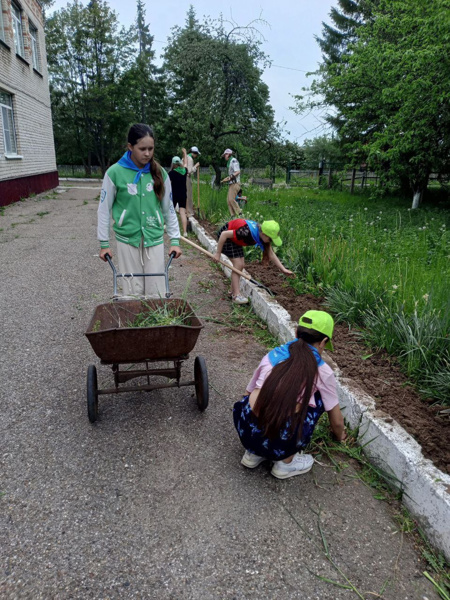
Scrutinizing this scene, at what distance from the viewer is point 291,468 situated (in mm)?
2697

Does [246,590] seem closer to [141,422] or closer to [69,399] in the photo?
[141,422]

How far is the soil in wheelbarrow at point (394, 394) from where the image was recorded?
261cm

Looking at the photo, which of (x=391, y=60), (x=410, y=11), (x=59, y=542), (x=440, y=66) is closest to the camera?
(x=59, y=542)

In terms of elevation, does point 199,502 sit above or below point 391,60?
below

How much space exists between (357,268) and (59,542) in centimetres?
371

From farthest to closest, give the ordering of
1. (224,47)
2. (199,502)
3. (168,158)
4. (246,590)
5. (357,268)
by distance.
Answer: (168,158) → (224,47) → (357,268) → (199,502) → (246,590)

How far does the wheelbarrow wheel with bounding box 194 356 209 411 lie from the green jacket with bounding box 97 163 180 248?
109cm

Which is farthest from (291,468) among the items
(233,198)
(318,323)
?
(233,198)

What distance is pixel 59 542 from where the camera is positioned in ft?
7.24

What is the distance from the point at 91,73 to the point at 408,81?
29.7 meters

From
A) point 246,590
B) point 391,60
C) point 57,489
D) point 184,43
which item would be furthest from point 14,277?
point 184,43

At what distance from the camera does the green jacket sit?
3453 mm

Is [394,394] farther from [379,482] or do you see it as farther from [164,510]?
[164,510]

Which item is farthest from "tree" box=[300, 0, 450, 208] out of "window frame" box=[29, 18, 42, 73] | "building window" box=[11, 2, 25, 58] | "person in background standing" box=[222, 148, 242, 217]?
"window frame" box=[29, 18, 42, 73]
